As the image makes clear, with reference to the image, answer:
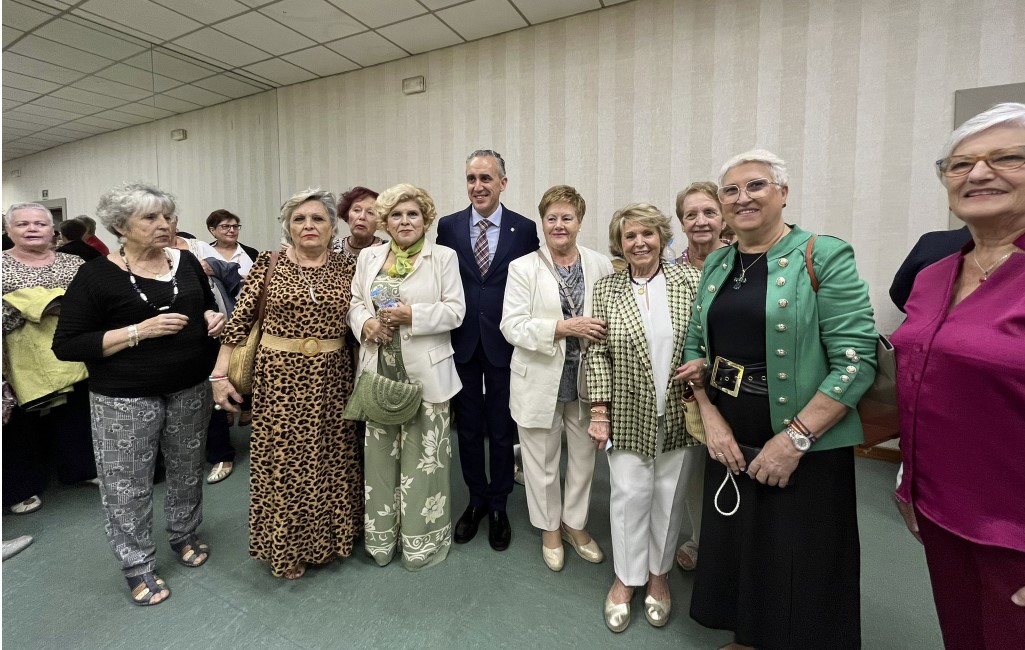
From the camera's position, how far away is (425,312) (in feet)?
6.90

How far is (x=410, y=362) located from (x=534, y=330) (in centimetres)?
60

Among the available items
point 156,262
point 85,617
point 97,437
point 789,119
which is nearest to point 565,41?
point 789,119

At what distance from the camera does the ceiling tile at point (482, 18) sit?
12.5 feet

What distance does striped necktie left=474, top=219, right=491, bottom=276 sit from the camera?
8.10ft

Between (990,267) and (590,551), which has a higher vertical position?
(990,267)

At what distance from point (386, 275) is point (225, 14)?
3293mm

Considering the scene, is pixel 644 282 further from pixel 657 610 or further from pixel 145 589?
pixel 145 589

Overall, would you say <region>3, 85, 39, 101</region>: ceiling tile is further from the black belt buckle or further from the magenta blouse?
the magenta blouse

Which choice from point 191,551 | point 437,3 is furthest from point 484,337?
point 437,3

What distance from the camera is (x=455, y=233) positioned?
99.0 inches

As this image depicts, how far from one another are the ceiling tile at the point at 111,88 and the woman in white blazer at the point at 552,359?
4639 mm

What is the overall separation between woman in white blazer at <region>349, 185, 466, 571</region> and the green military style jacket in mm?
1353

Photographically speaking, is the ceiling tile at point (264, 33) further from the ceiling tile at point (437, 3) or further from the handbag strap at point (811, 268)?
the handbag strap at point (811, 268)

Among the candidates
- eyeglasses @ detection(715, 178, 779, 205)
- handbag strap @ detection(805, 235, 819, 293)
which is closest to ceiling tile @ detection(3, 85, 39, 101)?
eyeglasses @ detection(715, 178, 779, 205)
